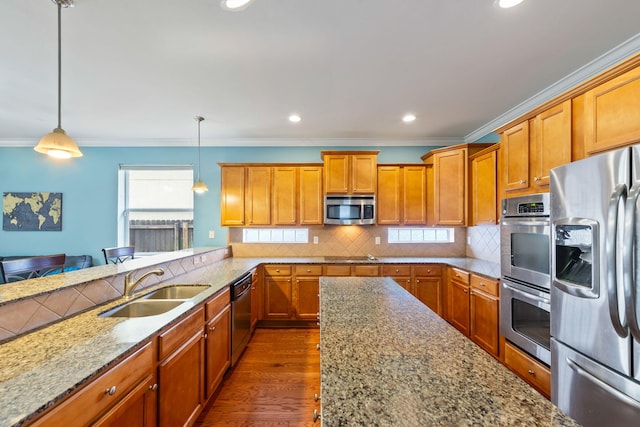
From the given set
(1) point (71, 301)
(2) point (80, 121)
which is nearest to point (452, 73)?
(1) point (71, 301)

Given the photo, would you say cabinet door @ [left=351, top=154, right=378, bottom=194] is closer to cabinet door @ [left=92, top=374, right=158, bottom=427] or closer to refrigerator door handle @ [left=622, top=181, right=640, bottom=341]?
refrigerator door handle @ [left=622, top=181, right=640, bottom=341]

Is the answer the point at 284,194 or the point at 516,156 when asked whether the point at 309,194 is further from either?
the point at 516,156

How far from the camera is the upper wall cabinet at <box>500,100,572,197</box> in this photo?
1842 mm

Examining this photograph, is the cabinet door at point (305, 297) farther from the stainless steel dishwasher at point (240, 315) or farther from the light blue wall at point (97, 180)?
the light blue wall at point (97, 180)

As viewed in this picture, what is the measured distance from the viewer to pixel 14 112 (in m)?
3.07

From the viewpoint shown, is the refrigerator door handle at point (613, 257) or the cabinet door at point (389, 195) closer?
the refrigerator door handle at point (613, 257)

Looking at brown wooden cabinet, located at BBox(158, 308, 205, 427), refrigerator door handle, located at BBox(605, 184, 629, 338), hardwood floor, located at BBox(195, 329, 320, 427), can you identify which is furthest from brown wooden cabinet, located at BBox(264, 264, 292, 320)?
refrigerator door handle, located at BBox(605, 184, 629, 338)

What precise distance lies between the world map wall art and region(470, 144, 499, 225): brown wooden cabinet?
20.1ft

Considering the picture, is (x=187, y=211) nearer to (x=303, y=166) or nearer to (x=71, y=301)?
(x=303, y=166)

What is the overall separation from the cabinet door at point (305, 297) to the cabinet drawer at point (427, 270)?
1333 millimetres

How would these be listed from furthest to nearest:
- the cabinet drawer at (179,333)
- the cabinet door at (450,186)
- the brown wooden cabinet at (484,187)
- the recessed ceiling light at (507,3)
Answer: the cabinet door at (450,186), the brown wooden cabinet at (484,187), the recessed ceiling light at (507,3), the cabinet drawer at (179,333)

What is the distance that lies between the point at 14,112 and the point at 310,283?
415 cm

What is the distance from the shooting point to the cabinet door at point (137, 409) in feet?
3.30

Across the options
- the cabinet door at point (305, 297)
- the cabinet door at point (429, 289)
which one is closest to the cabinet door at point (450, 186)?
the cabinet door at point (429, 289)
